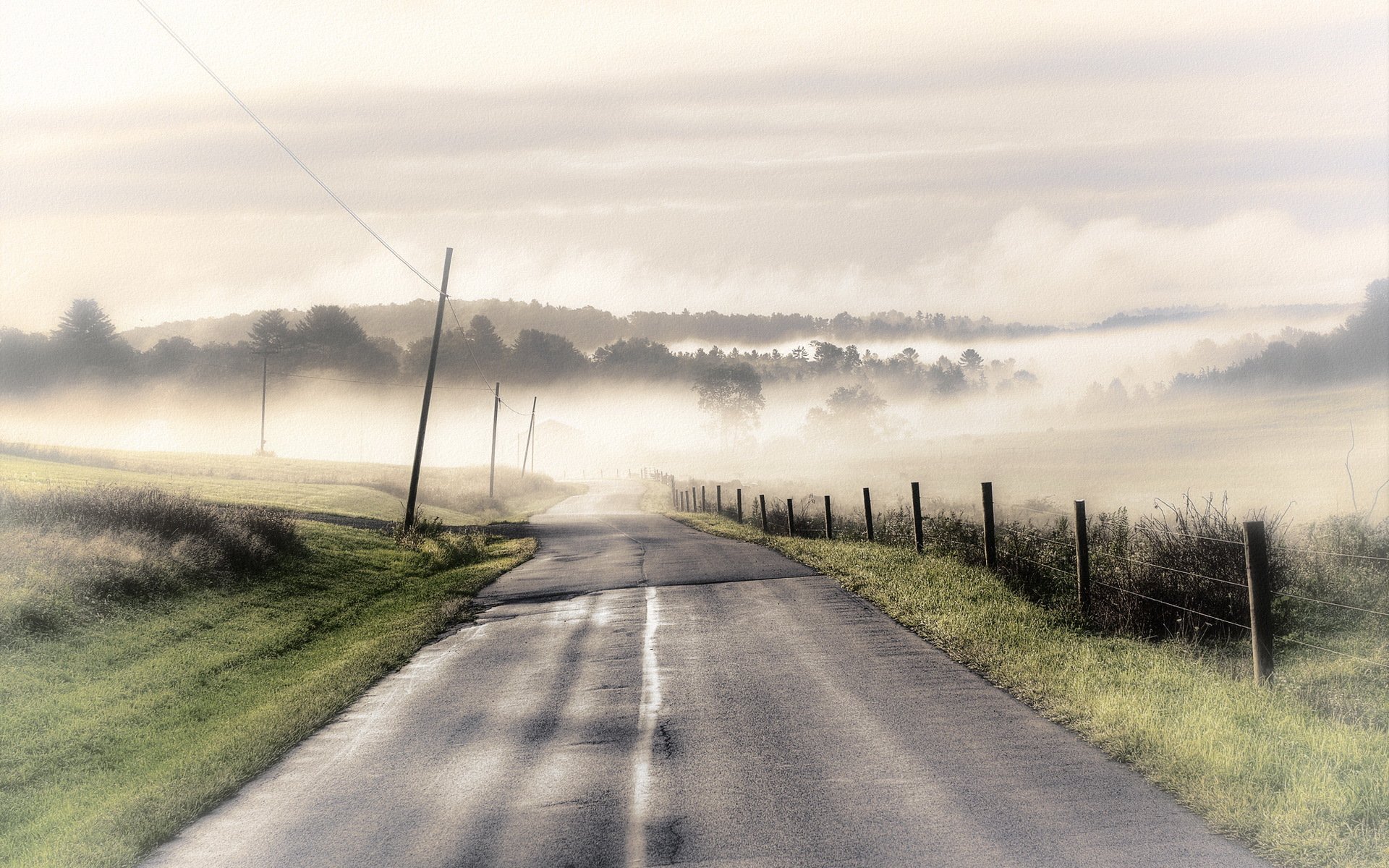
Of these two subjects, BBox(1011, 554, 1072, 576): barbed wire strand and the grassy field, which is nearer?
BBox(1011, 554, 1072, 576): barbed wire strand

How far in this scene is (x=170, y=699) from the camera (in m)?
11.5

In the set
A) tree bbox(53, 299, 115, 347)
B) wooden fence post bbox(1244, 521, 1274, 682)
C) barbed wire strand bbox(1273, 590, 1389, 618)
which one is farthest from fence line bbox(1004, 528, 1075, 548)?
tree bbox(53, 299, 115, 347)

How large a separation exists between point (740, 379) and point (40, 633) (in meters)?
149

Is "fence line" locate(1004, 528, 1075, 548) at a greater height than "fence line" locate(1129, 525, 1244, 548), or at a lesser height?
lesser

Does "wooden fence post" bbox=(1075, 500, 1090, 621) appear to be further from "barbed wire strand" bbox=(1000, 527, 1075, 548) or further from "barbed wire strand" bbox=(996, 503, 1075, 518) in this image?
"barbed wire strand" bbox=(996, 503, 1075, 518)

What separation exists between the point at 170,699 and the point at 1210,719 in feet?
37.5

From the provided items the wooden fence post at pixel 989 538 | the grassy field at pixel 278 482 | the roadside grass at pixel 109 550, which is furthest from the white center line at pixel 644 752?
the grassy field at pixel 278 482

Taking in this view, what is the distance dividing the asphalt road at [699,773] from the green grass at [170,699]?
0.50 metres

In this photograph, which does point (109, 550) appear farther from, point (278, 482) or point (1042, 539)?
point (278, 482)

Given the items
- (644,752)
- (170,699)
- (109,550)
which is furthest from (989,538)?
(109,550)

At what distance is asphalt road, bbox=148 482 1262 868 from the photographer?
5879mm

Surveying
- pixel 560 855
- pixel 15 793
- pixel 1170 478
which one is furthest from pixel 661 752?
pixel 1170 478

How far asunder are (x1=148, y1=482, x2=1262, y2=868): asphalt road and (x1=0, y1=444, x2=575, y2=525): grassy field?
17.1 meters

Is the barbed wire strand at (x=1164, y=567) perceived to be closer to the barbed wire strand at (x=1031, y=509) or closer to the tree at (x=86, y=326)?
the barbed wire strand at (x=1031, y=509)
